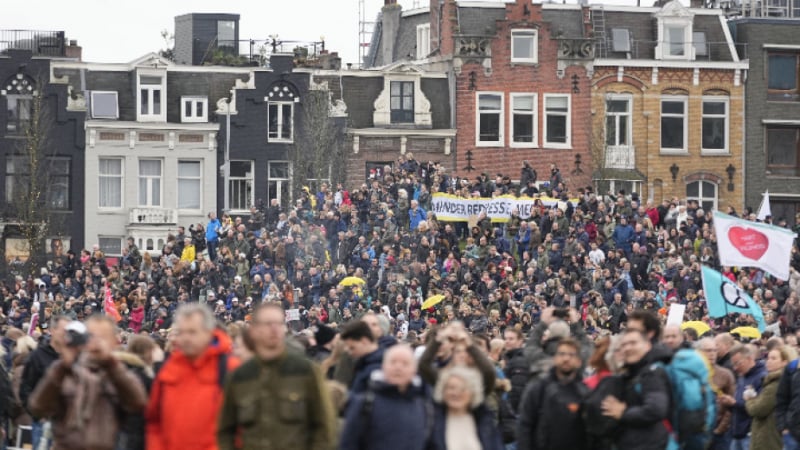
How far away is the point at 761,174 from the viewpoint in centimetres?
6231

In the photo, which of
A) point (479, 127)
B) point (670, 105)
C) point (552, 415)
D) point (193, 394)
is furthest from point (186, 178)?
point (193, 394)

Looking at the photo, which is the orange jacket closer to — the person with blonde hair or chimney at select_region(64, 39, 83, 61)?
the person with blonde hair

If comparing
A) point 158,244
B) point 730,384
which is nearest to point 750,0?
point 158,244

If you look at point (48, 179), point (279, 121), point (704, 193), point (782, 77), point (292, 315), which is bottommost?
point (292, 315)

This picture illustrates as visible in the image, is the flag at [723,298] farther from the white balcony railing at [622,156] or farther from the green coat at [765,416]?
the white balcony railing at [622,156]

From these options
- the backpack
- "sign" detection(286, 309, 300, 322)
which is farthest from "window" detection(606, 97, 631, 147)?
the backpack

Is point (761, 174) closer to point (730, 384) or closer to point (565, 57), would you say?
point (565, 57)

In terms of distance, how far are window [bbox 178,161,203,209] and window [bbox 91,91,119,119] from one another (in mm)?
2348

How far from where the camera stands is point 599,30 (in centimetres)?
6238

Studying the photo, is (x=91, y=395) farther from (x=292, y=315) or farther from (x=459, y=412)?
(x=292, y=315)

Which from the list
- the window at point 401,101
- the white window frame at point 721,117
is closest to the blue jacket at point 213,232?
the window at point 401,101

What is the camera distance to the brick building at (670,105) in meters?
61.5

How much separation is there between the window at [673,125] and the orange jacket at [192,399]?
159 ft

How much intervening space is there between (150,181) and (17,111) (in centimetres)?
414
